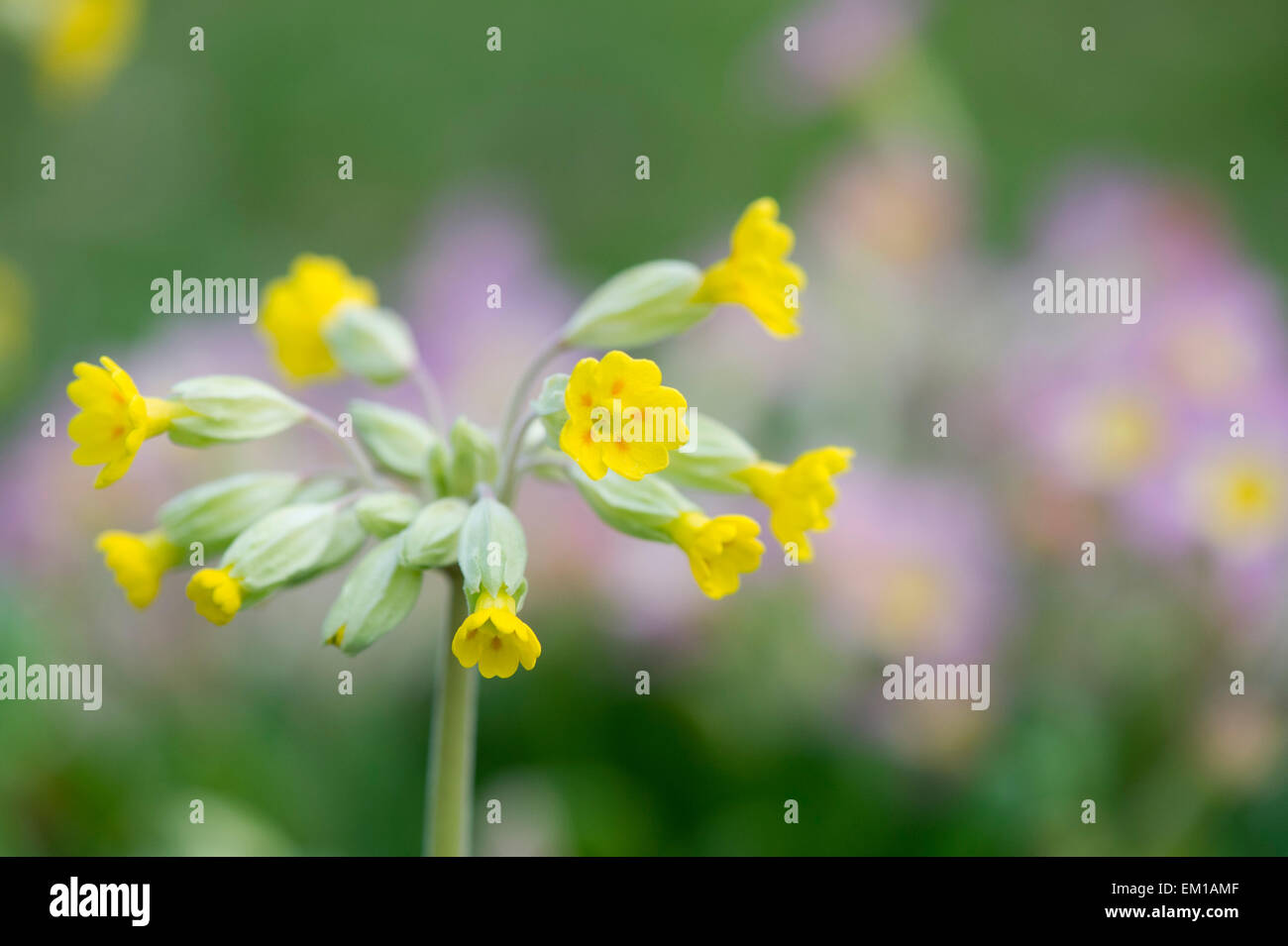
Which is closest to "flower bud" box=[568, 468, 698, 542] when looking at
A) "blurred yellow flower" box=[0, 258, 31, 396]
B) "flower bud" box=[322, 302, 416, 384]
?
"flower bud" box=[322, 302, 416, 384]

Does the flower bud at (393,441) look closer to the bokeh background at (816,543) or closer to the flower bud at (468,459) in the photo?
the flower bud at (468,459)

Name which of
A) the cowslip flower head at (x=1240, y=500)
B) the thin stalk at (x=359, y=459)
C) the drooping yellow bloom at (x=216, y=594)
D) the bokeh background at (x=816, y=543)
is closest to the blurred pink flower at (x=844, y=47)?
the bokeh background at (x=816, y=543)

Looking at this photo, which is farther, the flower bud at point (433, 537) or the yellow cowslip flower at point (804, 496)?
the yellow cowslip flower at point (804, 496)

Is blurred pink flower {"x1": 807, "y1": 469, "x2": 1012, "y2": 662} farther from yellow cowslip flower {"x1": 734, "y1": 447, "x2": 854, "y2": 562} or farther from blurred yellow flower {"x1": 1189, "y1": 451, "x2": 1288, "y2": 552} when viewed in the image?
yellow cowslip flower {"x1": 734, "y1": 447, "x2": 854, "y2": 562}

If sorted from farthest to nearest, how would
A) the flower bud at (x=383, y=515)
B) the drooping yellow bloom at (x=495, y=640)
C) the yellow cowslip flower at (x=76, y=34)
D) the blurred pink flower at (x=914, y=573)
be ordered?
the yellow cowslip flower at (x=76, y=34), the blurred pink flower at (x=914, y=573), the flower bud at (x=383, y=515), the drooping yellow bloom at (x=495, y=640)

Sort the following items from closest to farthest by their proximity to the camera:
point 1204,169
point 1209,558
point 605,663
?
1. point 1209,558
2. point 605,663
3. point 1204,169
